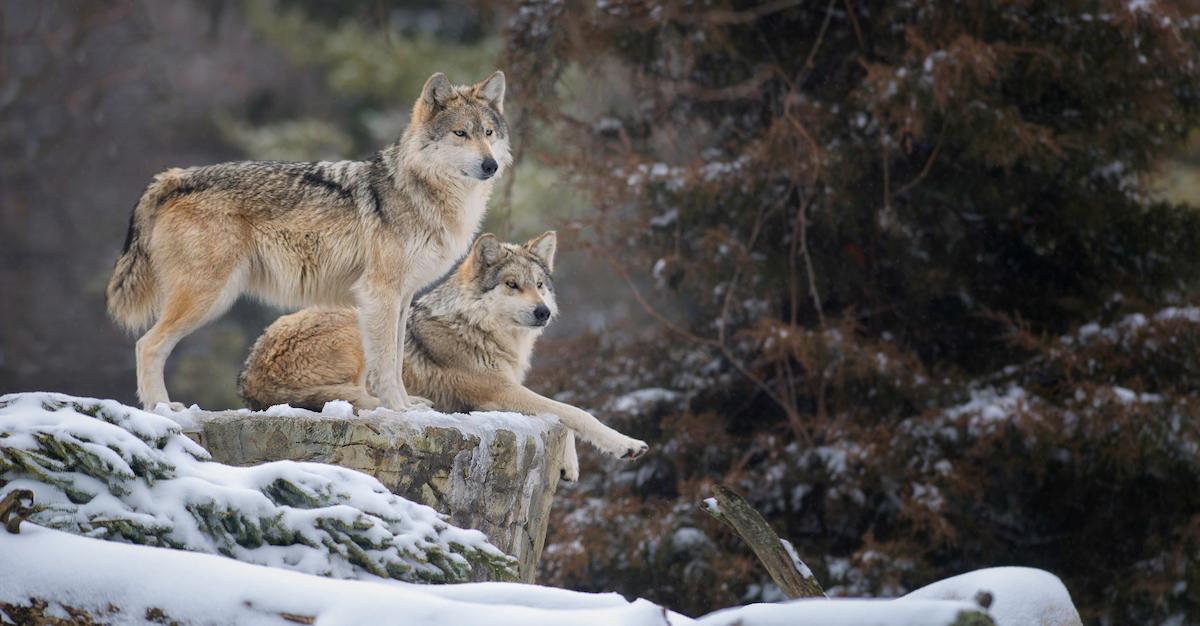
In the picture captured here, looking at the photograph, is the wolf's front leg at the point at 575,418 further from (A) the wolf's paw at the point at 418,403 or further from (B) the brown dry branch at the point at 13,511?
(B) the brown dry branch at the point at 13,511

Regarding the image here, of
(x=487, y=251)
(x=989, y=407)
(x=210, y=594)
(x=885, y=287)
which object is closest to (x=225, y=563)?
(x=210, y=594)

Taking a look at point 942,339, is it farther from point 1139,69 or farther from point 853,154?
point 1139,69

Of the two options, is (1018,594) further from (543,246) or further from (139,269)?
(139,269)

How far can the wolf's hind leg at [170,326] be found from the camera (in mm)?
5215

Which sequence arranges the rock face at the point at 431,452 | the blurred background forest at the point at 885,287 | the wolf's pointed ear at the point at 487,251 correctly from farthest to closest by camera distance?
the blurred background forest at the point at 885,287 → the wolf's pointed ear at the point at 487,251 → the rock face at the point at 431,452

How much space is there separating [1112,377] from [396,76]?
10.1 metres

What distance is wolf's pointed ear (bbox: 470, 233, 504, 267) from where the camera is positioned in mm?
6156

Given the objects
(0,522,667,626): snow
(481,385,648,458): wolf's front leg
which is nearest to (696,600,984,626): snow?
(0,522,667,626): snow

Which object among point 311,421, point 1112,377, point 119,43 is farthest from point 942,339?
point 119,43

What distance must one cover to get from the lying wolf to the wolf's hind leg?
52 centimetres

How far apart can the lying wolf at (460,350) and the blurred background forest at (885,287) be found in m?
2.72

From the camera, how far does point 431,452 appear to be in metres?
4.84

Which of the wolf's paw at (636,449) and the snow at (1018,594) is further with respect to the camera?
the wolf's paw at (636,449)

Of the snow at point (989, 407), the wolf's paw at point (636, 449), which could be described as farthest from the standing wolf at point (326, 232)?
the snow at point (989, 407)
